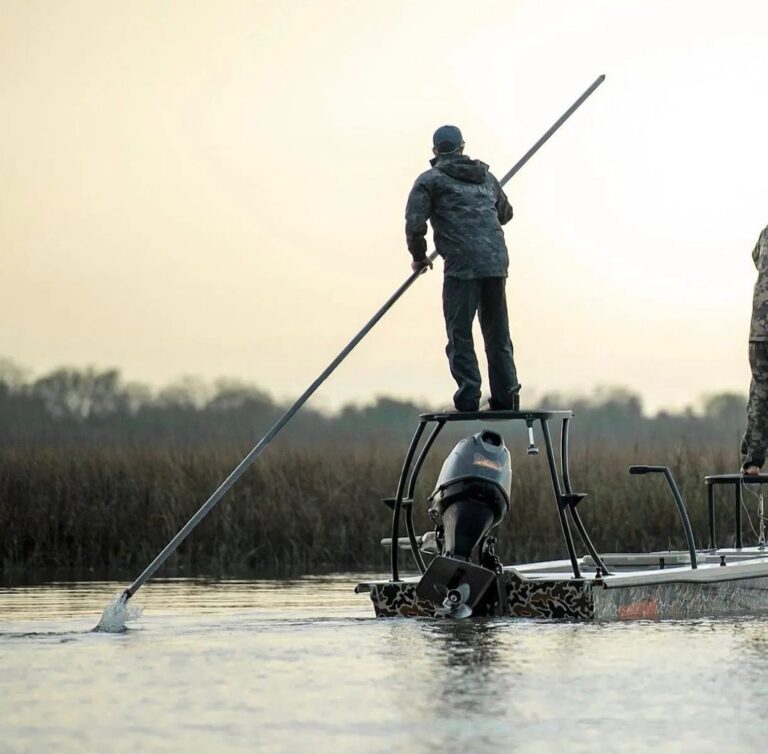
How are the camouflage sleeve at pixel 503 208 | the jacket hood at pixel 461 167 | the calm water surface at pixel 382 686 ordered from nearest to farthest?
the calm water surface at pixel 382 686, the jacket hood at pixel 461 167, the camouflage sleeve at pixel 503 208

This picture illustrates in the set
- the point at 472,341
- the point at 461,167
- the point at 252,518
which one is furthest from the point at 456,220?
the point at 252,518

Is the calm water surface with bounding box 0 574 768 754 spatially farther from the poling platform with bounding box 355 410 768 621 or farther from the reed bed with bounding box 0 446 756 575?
the reed bed with bounding box 0 446 756 575

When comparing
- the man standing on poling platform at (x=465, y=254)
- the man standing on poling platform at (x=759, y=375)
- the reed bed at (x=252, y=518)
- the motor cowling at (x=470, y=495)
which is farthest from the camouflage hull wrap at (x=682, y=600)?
the reed bed at (x=252, y=518)

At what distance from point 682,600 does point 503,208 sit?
265 centimetres

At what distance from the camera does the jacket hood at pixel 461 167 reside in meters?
12.3

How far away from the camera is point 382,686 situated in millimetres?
8617

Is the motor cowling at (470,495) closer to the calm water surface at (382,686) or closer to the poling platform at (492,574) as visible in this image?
the poling platform at (492,574)

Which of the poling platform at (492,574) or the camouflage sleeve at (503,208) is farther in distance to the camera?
the camouflage sleeve at (503,208)

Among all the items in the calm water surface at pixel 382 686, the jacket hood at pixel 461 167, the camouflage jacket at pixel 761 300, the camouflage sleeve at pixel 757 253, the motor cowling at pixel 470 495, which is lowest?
the calm water surface at pixel 382 686

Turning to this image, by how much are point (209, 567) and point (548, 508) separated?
351 centimetres

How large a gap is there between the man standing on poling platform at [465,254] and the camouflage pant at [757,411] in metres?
2.75

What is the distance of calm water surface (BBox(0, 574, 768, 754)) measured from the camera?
7.38m

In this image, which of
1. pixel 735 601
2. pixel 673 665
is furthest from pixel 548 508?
pixel 673 665

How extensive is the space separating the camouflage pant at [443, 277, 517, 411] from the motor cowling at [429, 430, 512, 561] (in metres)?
0.29
